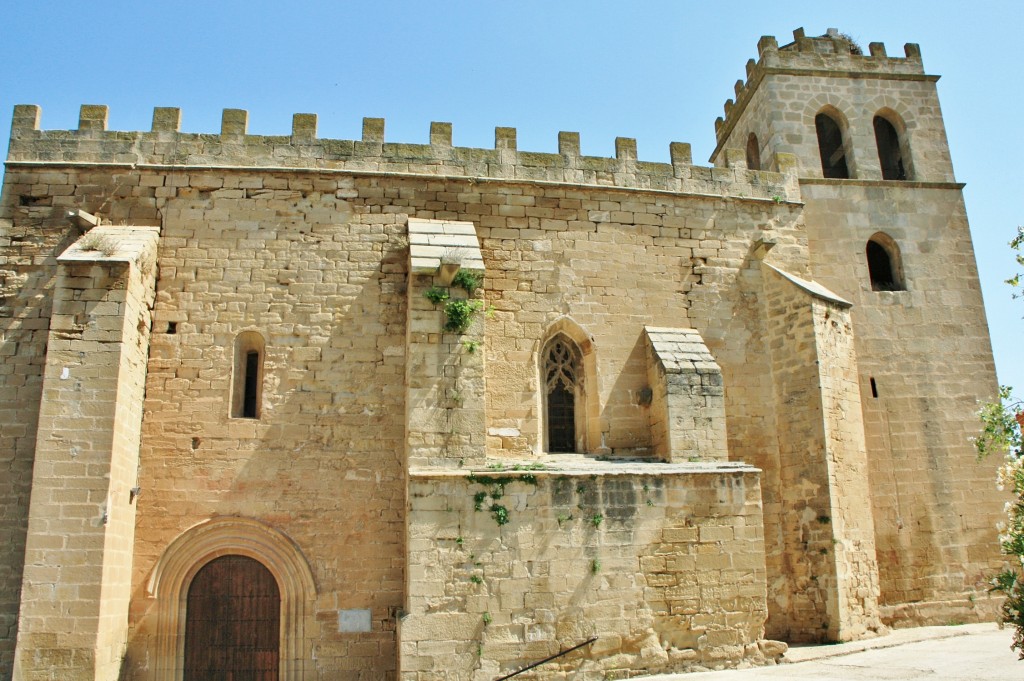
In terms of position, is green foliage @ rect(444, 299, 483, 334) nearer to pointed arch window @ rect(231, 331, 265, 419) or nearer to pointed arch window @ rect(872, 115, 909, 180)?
pointed arch window @ rect(231, 331, 265, 419)

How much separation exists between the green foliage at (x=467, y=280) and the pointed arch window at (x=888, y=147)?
8834 mm

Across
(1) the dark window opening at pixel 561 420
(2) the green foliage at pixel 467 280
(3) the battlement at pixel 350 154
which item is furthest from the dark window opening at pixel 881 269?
(2) the green foliage at pixel 467 280

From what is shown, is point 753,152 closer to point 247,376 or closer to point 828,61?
point 828,61

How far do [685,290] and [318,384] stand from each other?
18.5 ft

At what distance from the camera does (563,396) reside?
1211 cm

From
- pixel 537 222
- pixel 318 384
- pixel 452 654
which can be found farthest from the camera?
pixel 537 222

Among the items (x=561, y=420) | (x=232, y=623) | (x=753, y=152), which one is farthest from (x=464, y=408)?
(x=753, y=152)

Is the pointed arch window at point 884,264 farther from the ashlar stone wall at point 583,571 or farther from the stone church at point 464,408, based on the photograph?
the ashlar stone wall at point 583,571

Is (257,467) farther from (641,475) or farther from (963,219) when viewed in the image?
(963,219)

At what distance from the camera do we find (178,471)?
10531 millimetres

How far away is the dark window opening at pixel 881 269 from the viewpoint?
1398 centimetres

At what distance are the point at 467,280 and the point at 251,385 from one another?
3339 mm

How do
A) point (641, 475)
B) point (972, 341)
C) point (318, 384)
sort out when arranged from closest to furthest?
point (641, 475) < point (318, 384) < point (972, 341)

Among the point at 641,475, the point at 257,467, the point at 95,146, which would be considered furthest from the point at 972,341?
the point at 95,146
